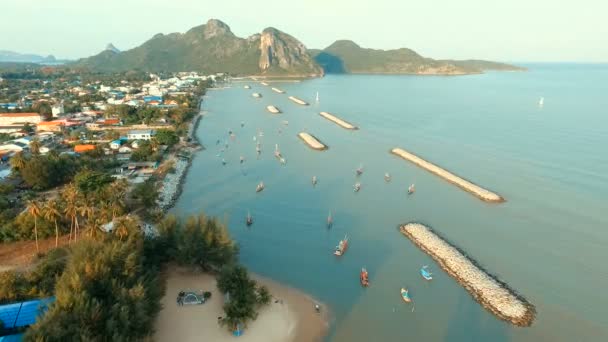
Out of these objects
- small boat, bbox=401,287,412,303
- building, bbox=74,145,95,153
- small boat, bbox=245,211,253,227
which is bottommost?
small boat, bbox=401,287,412,303

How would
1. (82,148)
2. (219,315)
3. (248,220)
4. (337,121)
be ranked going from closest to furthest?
(219,315) → (248,220) → (82,148) → (337,121)

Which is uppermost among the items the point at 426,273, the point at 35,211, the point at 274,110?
the point at 35,211

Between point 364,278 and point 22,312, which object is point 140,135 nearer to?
point 22,312

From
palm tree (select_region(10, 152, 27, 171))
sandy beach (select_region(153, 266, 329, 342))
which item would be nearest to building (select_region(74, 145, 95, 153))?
palm tree (select_region(10, 152, 27, 171))

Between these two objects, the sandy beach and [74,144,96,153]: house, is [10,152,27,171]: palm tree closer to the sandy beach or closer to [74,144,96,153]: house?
[74,144,96,153]: house

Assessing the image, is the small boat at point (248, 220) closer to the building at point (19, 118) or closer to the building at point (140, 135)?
the building at point (140, 135)

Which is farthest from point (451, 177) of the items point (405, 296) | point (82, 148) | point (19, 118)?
point (19, 118)

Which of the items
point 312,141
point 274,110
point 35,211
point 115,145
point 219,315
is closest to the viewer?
point 219,315

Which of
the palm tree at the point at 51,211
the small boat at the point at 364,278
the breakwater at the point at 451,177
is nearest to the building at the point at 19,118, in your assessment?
the palm tree at the point at 51,211
